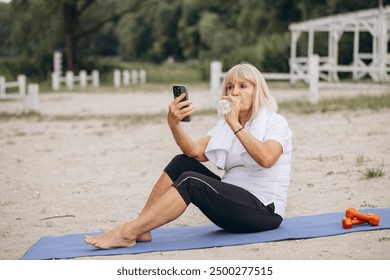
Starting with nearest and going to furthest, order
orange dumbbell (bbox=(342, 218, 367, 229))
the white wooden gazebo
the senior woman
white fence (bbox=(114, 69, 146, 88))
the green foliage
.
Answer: the senior woman, orange dumbbell (bbox=(342, 218, 367, 229)), the green foliage, the white wooden gazebo, white fence (bbox=(114, 69, 146, 88))

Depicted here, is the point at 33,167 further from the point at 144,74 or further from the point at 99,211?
the point at 144,74

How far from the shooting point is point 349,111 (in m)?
13.6

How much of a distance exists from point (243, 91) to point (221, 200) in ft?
2.29

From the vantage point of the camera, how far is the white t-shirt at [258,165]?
4855 millimetres

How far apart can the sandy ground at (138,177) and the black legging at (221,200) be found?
0.20 meters

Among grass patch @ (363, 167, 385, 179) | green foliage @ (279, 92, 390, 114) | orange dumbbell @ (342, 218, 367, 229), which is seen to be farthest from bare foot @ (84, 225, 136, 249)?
green foliage @ (279, 92, 390, 114)

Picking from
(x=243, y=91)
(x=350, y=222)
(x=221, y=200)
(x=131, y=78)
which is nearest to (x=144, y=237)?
(x=221, y=200)

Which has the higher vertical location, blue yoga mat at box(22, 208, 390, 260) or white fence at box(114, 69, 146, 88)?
blue yoga mat at box(22, 208, 390, 260)

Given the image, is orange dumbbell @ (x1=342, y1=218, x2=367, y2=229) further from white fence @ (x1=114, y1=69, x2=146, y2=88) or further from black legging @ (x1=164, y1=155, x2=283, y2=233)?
white fence @ (x1=114, y1=69, x2=146, y2=88)

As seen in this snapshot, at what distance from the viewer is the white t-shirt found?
486 centimetres

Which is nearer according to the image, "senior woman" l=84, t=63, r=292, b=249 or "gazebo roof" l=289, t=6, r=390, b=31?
"senior woman" l=84, t=63, r=292, b=249
